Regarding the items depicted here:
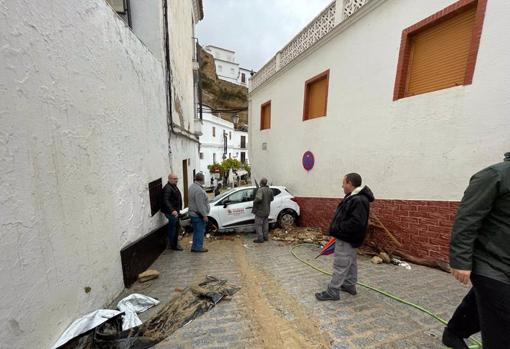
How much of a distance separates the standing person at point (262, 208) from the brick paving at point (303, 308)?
5.25 ft

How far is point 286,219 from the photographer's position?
7.06 metres

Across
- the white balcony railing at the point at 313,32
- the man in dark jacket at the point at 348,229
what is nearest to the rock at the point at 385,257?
the man in dark jacket at the point at 348,229

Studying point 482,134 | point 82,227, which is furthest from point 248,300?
point 482,134

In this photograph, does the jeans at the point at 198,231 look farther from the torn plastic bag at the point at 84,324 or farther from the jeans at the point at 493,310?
the jeans at the point at 493,310

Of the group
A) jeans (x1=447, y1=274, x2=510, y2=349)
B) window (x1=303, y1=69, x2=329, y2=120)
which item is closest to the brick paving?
jeans (x1=447, y1=274, x2=510, y2=349)

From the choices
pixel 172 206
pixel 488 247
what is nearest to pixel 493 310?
pixel 488 247

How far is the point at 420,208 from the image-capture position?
4.02 metres

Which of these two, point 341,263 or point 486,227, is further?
point 341,263

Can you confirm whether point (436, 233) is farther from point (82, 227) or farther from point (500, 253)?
point (82, 227)

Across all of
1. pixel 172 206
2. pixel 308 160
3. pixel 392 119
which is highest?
pixel 392 119

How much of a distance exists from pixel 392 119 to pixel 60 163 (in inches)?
213

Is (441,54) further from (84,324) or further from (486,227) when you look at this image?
(84,324)

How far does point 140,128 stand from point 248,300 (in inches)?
133

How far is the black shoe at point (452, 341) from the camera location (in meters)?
1.88
